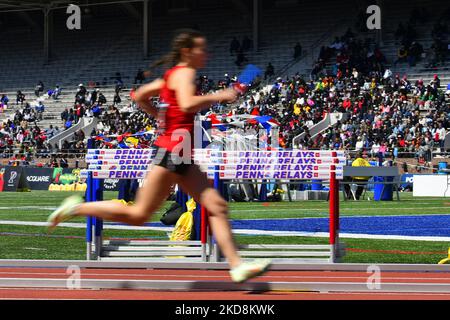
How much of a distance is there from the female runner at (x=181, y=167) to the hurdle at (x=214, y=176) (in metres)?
3.16

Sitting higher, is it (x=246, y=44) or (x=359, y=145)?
(x=246, y=44)

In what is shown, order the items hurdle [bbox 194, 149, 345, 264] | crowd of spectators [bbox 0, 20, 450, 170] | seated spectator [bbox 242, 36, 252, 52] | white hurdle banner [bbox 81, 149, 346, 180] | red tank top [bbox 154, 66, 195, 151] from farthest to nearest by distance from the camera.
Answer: seated spectator [bbox 242, 36, 252, 52] → crowd of spectators [bbox 0, 20, 450, 170] → white hurdle banner [bbox 81, 149, 346, 180] → hurdle [bbox 194, 149, 345, 264] → red tank top [bbox 154, 66, 195, 151]

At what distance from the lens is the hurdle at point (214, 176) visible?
35.4ft

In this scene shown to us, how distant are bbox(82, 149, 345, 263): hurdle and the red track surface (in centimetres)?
89

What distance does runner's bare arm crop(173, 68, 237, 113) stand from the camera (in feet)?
22.9

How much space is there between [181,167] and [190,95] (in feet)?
1.81

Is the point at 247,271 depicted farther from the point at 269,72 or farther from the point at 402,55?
the point at 269,72

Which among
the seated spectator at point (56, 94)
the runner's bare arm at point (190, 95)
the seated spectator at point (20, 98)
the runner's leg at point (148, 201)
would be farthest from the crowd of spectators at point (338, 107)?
the runner's bare arm at point (190, 95)

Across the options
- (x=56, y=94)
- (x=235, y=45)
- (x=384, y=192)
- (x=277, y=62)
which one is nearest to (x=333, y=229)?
(x=384, y=192)

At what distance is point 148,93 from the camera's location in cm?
759

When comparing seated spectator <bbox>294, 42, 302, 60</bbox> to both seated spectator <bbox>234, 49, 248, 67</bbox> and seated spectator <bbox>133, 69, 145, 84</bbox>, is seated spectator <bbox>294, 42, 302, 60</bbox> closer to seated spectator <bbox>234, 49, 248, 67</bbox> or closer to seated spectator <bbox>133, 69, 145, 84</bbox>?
seated spectator <bbox>234, 49, 248, 67</bbox>

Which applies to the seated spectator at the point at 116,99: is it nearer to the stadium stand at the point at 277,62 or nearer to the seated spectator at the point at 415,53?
the stadium stand at the point at 277,62

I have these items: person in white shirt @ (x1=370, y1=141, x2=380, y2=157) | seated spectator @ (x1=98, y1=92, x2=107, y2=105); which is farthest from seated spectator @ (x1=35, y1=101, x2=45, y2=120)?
person in white shirt @ (x1=370, y1=141, x2=380, y2=157)
